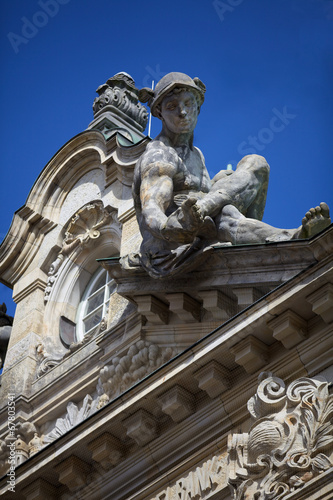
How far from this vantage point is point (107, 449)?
13.3m

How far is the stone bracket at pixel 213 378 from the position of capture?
41.7 feet

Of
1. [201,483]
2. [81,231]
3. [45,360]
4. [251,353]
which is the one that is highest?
[81,231]

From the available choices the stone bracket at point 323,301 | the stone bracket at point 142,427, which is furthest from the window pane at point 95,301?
the stone bracket at point 323,301

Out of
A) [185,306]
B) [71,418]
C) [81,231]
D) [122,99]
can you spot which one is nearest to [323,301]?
[185,306]

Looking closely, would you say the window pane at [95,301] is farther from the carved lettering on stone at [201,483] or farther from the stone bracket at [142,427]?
the carved lettering on stone at [201,483]

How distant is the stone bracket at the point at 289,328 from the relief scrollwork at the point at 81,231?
5.27m

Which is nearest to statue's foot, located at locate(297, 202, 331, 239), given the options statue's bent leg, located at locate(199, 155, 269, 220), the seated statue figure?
the seated statue figure

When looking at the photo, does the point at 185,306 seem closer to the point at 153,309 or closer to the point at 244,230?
the point at 153,309

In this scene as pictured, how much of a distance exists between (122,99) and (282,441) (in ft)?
27.5

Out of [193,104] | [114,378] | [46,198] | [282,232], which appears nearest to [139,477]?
[114,378]

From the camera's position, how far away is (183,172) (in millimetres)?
14898

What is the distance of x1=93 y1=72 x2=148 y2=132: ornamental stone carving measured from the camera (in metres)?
19.1

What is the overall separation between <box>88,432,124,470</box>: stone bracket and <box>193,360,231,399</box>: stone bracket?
1134 mm

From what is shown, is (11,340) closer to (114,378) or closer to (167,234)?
(114,378)
